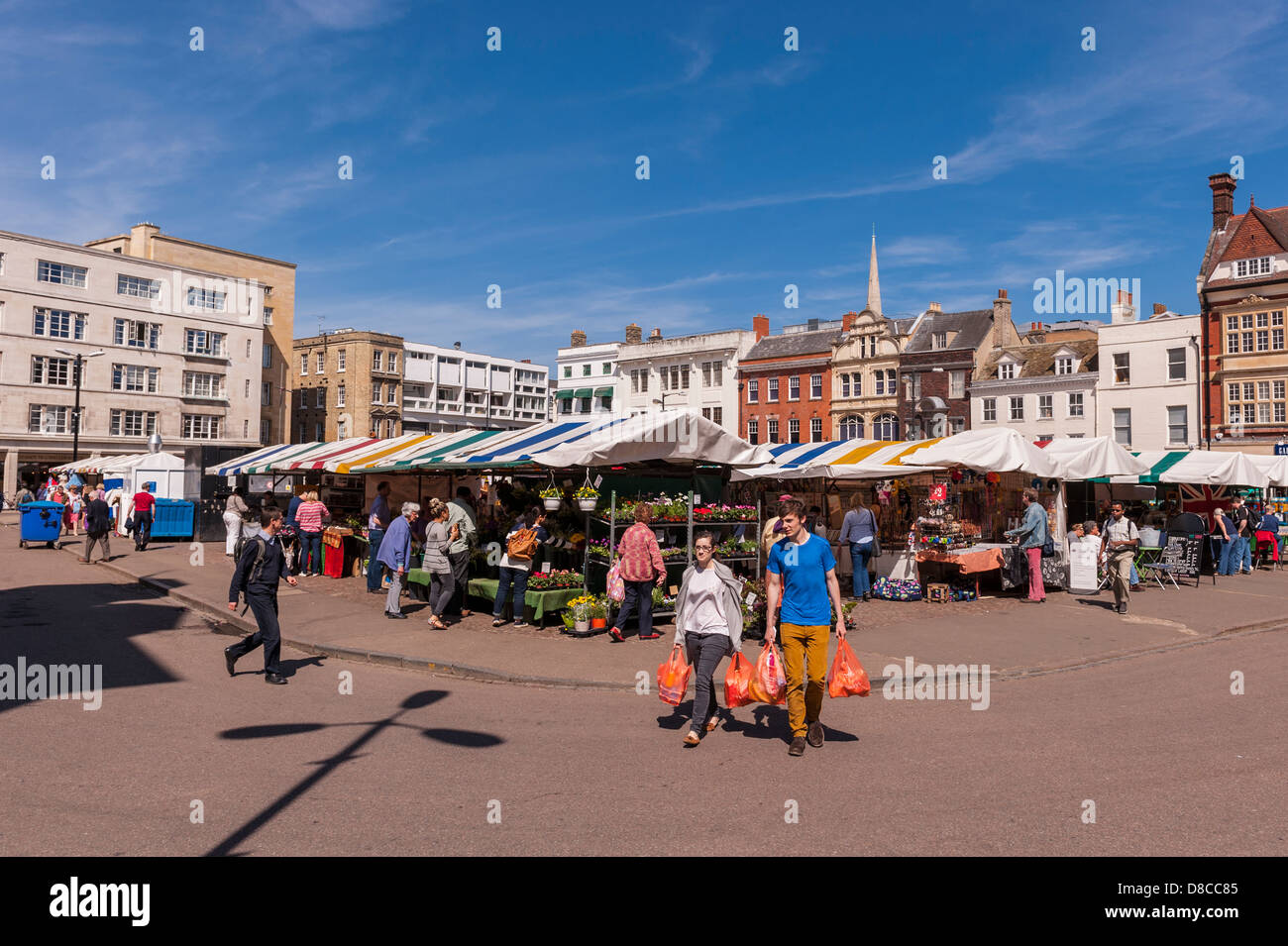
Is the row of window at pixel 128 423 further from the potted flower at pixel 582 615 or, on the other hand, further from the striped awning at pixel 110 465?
the potted flower at pixel 582 615

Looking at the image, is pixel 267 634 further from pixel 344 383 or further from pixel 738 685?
pixel 344 383

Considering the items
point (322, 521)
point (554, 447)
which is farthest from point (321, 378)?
point (554, 447)

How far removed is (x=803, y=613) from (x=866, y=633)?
6.41m

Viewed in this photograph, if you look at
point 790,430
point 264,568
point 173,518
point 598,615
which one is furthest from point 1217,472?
point 790,430

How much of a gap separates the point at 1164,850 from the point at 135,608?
15173mm

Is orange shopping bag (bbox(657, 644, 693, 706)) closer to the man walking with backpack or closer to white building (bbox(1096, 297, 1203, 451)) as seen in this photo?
the man walking with backpack

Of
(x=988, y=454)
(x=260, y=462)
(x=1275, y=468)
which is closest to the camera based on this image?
(x=988, y=454)

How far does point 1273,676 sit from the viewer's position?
1027 cm

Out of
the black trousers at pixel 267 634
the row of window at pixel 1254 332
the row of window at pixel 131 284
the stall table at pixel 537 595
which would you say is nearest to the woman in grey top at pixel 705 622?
the black trousers at pixel 267 634

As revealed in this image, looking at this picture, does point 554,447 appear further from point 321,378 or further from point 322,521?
point 321,378

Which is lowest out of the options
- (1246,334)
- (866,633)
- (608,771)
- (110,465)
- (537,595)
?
(608,771)

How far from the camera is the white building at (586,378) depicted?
78250 millimetres

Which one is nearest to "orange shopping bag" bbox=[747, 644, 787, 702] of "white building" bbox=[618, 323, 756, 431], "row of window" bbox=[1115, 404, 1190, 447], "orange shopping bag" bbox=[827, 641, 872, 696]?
"orange shopping bag" bbox=[827, 641, 872, 696]

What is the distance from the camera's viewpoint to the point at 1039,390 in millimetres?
51500
